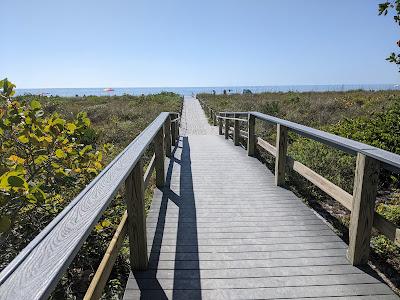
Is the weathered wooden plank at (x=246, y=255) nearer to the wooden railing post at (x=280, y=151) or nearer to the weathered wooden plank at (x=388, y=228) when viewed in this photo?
the weathered wooden plank at (x=388, y=228)

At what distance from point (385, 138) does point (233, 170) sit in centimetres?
309

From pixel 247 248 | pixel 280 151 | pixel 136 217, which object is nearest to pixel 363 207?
pixel 247 248

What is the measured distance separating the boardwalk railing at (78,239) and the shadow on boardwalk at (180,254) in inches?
8.4

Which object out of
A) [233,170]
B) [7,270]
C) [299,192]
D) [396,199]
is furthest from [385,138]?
[7,270]

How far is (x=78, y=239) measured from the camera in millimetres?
1378

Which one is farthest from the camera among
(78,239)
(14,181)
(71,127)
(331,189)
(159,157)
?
(159,157)

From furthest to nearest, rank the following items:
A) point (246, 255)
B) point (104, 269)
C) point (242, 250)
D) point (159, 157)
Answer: point (159, 157) < point (242, 250) < point (246, 255) < point (104, 269)

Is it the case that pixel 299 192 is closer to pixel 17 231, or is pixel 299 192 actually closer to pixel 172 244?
pixel 172 244

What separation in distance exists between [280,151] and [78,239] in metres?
4.72

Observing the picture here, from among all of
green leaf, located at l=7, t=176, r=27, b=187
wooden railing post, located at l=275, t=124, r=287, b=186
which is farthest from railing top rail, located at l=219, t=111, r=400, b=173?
green leaf, located at l=7, t=176, r=27, b=187

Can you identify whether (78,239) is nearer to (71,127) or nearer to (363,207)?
(71,127)

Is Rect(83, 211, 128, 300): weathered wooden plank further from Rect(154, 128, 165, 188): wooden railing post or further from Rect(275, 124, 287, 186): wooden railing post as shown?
Rect(275, 124, 287, 186): wooden railing post

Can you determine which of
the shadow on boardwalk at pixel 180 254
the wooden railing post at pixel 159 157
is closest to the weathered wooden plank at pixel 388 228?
the shadow on boardwalk at pixel 180 254

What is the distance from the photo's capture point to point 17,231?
3.83 m
